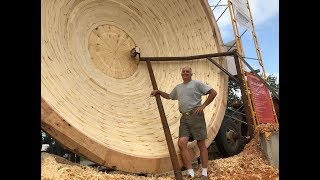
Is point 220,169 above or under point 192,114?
under

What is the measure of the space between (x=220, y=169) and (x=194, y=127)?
56cm

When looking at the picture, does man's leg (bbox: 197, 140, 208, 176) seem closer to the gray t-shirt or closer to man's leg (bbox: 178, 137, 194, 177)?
man's leg (bbox: 178, 137, 194, 177)

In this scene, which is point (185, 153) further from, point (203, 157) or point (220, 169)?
point (220, 169)

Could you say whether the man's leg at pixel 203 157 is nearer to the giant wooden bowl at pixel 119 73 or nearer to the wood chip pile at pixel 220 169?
the wood chip pile at pixel 220 169

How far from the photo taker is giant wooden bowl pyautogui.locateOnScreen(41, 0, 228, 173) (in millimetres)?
3326

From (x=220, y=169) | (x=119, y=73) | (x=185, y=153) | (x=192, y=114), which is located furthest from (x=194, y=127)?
(x=119, y=73)

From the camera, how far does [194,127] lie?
12.3ft

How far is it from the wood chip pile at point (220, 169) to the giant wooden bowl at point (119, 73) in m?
0.18

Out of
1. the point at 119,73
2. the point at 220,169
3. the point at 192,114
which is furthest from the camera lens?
the point at 119,73

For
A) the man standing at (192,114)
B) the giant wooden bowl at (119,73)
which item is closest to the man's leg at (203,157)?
the man standing at (192,114)

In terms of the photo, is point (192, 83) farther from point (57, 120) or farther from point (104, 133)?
point (57, 120)

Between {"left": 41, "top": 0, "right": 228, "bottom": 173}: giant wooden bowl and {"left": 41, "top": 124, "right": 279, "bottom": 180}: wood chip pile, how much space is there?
0.58 feet

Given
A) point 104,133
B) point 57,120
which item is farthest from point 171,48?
point 57,120

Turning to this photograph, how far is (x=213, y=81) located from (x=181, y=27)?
98 cm
